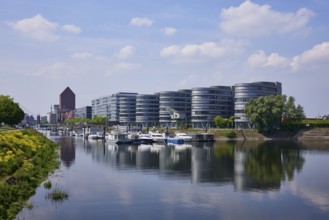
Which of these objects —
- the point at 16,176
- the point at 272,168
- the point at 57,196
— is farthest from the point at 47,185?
the point at 272,168

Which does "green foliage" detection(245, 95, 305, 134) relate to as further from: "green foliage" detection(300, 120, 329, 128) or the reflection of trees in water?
the reflection of trees in water

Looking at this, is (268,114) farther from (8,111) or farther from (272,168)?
(8,111)

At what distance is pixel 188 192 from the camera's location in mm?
48906

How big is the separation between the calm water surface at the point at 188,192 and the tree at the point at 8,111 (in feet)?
229

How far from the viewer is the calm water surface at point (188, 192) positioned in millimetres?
38562

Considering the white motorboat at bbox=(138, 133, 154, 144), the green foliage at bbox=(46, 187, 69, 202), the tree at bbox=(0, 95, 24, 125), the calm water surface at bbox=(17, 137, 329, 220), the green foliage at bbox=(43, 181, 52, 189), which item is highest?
the tree at bbox=(0, 95, 24, 125)

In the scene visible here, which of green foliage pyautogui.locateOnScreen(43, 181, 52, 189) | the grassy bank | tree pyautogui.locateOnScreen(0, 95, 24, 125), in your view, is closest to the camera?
the grassy bank

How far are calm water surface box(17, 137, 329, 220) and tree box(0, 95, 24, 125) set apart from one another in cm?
6975

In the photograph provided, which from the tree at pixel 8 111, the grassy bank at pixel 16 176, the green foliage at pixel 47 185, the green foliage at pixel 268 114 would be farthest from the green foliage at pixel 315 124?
the green foliage at pixel 47 185

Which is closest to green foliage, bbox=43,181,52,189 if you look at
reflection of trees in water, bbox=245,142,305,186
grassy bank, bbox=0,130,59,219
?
grassy bank, bbox=0,130,59,219

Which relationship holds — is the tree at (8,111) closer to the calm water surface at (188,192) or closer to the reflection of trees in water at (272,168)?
the calm water surface at (188,192)

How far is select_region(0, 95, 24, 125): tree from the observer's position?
446ft

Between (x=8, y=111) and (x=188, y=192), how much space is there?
10664cm

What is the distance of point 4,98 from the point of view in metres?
141
